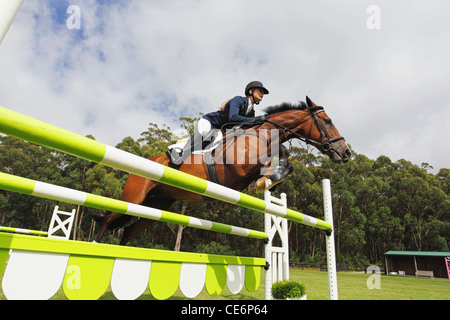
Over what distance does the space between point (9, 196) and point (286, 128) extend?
25.8 m

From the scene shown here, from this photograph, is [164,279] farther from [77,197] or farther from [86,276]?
[77,197]

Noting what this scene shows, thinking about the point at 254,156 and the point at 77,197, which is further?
the point at 254,156

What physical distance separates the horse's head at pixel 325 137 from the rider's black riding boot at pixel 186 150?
1112 millimetres

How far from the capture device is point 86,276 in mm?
1312

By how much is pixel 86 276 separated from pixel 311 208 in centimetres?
2048

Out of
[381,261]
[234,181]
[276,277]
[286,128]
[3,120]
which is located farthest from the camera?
[381,261]

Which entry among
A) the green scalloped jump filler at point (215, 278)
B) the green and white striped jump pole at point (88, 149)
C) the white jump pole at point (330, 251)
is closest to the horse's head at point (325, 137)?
the white jump pole at point (330, 251)

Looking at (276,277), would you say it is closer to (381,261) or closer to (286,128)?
(286,128)

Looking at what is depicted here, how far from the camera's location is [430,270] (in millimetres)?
18766

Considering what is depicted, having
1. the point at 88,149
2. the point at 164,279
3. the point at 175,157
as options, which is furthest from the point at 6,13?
the point at 175,157

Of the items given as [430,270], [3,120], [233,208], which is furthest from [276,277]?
[430,270]

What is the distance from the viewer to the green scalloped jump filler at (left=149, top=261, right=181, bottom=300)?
1.58m

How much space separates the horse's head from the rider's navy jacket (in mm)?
676

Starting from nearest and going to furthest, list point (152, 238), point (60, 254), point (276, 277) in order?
1. point (60, 254)
2. point (276, 277)
3. point (152, 238)
